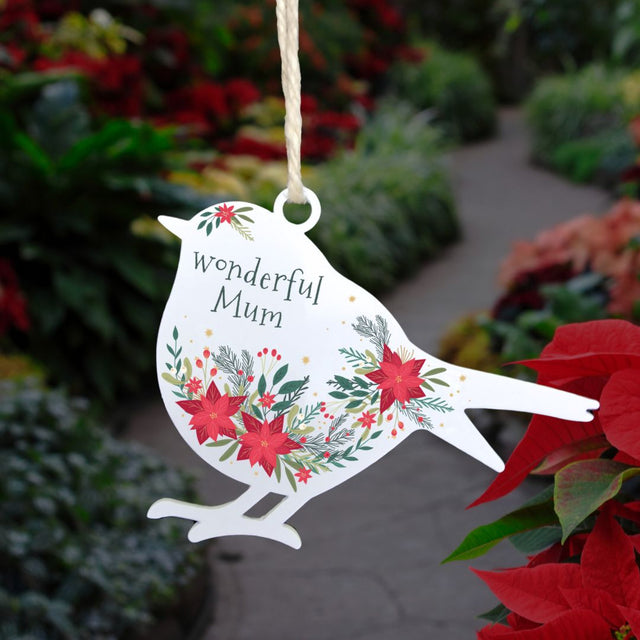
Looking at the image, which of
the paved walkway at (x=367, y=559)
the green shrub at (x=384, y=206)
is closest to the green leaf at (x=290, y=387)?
the paved walkway at (x=367, y=559)

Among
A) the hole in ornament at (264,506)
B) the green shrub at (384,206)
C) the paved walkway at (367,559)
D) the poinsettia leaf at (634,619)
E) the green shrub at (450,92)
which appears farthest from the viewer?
the green shrub at (450,92)

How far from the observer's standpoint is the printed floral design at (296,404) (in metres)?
0.70

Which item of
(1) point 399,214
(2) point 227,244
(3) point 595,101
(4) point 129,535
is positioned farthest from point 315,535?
(3) point 595,101

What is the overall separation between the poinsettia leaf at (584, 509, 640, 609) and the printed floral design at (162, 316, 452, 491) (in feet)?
0.57

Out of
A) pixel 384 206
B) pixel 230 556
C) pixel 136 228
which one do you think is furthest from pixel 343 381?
pixel 384 206

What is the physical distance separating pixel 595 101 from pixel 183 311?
9.68 metres

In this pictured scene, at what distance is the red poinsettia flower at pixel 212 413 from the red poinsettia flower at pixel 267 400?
0.02m

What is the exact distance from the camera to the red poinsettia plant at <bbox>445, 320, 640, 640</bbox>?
2.07ft

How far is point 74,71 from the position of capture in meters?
4.19

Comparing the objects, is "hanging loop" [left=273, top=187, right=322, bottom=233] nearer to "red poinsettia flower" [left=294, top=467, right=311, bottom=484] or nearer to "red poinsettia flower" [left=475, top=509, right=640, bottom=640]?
"red poinsettia flower" [left=294, top=467, right=311, bottom=484]

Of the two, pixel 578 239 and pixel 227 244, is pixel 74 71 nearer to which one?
pixel 578 239

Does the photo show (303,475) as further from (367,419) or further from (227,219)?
(227,219)

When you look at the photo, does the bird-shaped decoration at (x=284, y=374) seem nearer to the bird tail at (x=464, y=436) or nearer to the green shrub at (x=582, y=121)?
the bird tail at (x=464, y=436)

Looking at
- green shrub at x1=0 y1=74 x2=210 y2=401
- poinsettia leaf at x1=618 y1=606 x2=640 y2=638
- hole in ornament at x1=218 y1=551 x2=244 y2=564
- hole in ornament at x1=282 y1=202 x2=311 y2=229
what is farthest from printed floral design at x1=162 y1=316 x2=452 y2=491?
hole in ornament at x1=282 y1=202 x2=311 y2=229
